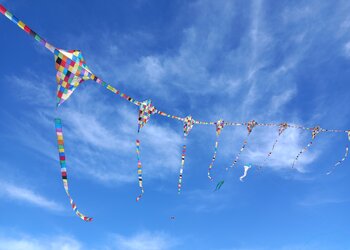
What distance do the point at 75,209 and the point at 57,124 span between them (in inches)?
134

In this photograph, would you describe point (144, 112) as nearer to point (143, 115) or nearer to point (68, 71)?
point (143, 115)

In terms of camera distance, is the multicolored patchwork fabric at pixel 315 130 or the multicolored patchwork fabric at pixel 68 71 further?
the multicolored patchwork fabric at pixel 315 130

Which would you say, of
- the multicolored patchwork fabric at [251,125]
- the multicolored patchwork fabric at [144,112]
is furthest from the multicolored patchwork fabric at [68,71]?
the multicolored patchwork fabric at [251,125]

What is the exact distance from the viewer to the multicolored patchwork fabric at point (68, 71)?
13804 mm

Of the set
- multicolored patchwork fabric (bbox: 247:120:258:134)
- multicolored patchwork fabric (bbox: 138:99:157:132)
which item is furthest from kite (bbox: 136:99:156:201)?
multicolored patchwork fabric (bbox: 247:120:258:134)

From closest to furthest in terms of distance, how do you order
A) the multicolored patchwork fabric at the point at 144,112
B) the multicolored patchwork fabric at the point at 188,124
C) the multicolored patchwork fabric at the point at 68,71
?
the multicolored patchwork fabric at the point at 68,71 < the multicolored patchwork fabric at the point at 144,112 < the multicolored patchwork fabric at the point at 188,124

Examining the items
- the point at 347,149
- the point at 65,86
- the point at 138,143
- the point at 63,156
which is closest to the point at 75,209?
the point at 63,156

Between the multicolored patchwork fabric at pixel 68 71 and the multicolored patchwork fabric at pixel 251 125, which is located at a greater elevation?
the multicolored patchwork fabric at pixel 251 125

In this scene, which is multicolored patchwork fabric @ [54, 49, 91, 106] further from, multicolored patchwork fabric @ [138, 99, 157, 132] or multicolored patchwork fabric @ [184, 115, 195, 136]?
multicolored patchwork fabric @ [184, 115, 195, 136]

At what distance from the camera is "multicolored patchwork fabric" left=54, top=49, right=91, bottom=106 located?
13804 millimetres

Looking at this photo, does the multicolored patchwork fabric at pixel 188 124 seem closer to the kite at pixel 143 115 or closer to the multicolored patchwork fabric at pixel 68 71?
the kite at pixel 143 115

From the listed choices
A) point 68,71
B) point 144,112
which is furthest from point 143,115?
point 68,71

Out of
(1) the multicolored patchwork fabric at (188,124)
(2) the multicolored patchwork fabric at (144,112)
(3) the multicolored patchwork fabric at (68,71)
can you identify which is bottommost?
(3) the multicolored patchwork fabric at (68,71)

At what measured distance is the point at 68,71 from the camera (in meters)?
14.3
